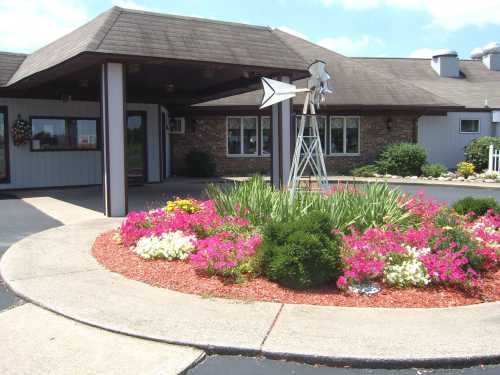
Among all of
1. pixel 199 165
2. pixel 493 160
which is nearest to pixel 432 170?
pixel 493 160

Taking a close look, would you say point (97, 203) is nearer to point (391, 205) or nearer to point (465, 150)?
point (391, 205)

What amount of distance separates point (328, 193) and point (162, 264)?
2890mm

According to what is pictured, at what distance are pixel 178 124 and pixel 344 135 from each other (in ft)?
23.5

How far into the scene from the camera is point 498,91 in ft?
90.9

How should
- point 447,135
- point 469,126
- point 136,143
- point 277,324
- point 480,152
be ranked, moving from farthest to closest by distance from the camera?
point 469,126 < point 447,135 < point 480,152 < point 136,143 < point 277,324

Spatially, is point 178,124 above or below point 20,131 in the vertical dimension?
above

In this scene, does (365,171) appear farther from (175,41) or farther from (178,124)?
(175,41)

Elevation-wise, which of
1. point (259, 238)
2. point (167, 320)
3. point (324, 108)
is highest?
point (324, 108)

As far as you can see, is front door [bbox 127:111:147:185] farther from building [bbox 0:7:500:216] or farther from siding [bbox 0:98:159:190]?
siding [bbox 0:98:159:190]

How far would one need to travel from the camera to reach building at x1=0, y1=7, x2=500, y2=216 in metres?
10.9

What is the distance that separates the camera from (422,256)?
5.84 m

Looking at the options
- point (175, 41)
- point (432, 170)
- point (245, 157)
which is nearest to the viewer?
point (175, 41)

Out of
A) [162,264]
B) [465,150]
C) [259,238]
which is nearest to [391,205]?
[259,238]

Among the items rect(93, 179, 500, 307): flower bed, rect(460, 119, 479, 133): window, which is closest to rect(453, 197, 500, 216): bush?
rect(93, 179, 500, 307): flower bed
